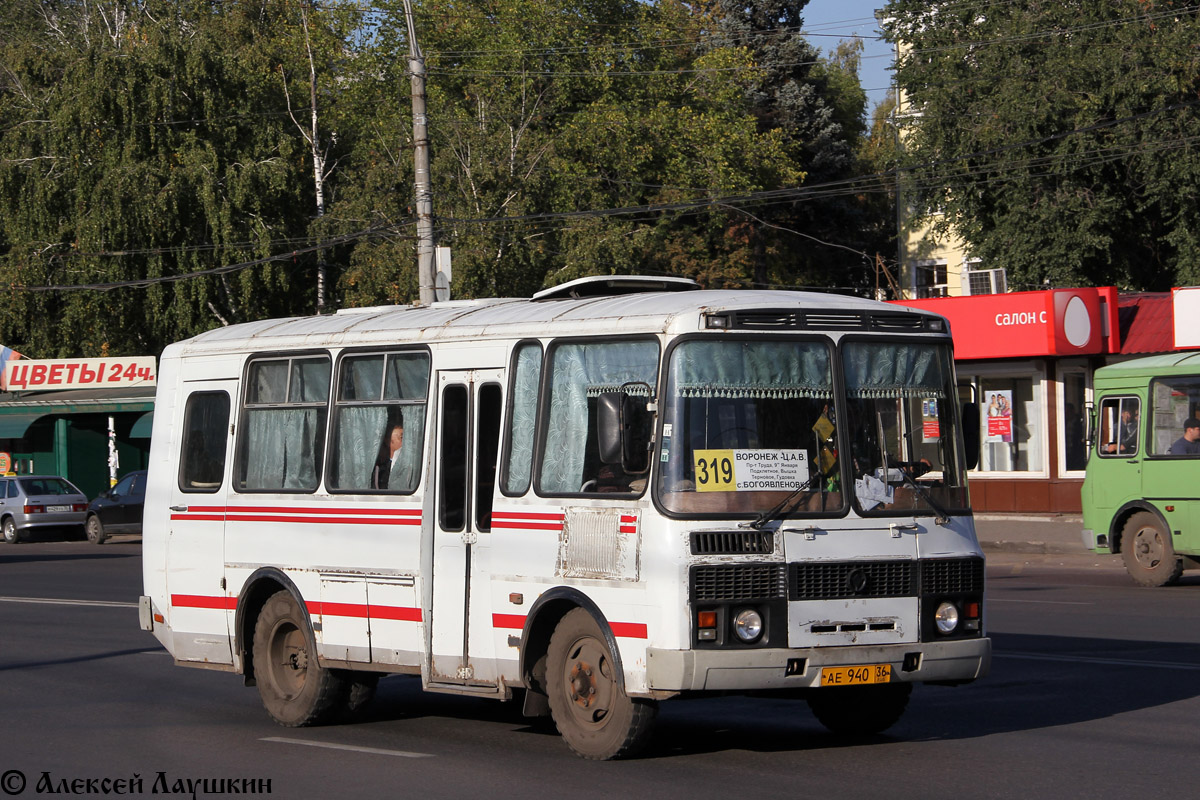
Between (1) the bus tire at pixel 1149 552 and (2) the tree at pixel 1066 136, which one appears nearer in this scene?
(1) the bus tire at pixel 1149 552

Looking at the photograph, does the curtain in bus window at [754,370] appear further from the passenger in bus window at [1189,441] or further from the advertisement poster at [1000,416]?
the advertisement poster at [1000,416]

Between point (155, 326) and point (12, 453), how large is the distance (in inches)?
308

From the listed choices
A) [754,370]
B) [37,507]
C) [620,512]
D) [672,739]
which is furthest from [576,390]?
[37,507]

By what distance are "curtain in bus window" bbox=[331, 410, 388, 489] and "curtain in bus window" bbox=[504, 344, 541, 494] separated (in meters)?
1.24

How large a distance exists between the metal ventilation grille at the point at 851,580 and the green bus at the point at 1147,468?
38.9ft

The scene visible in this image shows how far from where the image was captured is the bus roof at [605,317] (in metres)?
8.43

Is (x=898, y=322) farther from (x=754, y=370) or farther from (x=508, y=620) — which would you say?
(x=508, y=620)

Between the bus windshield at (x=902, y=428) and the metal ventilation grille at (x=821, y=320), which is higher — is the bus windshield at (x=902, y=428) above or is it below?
below

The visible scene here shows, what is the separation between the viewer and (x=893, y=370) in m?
8.82

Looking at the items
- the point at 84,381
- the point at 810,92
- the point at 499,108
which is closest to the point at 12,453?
the point at 84,381

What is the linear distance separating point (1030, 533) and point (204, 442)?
65.0 feet

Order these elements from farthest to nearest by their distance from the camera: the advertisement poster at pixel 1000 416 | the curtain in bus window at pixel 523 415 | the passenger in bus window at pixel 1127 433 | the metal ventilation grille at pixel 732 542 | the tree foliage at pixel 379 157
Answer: the tree foliage at pixel 379 157 < the advertisement poster at pixel 1000 416 < the passenger in bus window at pixel 1127 433 < the curtain in bus window at pixel 523 415 < the metal ventilation grille at pixel 732 542

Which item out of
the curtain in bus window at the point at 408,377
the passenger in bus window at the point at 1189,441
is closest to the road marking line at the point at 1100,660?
the curtain in bus window at the point at 408,377

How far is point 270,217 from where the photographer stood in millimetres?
45594
